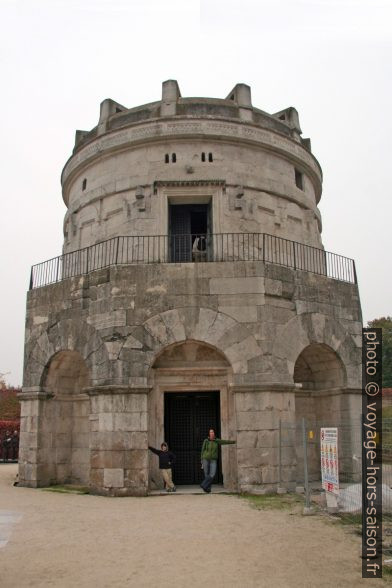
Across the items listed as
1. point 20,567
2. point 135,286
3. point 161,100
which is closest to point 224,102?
point 161,100

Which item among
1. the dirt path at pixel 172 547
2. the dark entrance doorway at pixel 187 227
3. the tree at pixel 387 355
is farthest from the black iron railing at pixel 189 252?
the tree at pixel 387 355

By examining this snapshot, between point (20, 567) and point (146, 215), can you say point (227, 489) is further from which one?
point (146, 215)

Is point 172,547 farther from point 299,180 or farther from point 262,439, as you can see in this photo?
point 299,180

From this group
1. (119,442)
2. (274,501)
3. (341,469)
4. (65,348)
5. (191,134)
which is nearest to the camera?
(274,501)

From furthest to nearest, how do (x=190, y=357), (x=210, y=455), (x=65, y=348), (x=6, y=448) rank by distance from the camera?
(x=6, y=448) → (x=65, y=348) → (x=190, y=357) → (x=210, y=455)

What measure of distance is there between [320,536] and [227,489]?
4693mm

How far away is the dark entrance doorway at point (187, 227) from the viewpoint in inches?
623

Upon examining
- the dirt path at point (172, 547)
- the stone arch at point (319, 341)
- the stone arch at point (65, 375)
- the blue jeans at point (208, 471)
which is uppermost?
the stone arch at point (319, 341)

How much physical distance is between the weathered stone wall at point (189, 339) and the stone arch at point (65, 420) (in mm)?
188

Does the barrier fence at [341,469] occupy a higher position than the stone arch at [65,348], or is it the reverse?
the stone arch at [65,348]

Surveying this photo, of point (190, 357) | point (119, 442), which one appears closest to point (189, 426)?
point (190, 357)

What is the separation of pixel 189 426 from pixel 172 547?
20.6 feet

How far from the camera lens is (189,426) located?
1346 cm

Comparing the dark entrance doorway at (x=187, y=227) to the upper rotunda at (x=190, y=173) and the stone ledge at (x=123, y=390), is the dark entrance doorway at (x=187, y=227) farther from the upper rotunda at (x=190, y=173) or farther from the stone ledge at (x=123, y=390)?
the stone ledge at (x=123, y=390)
